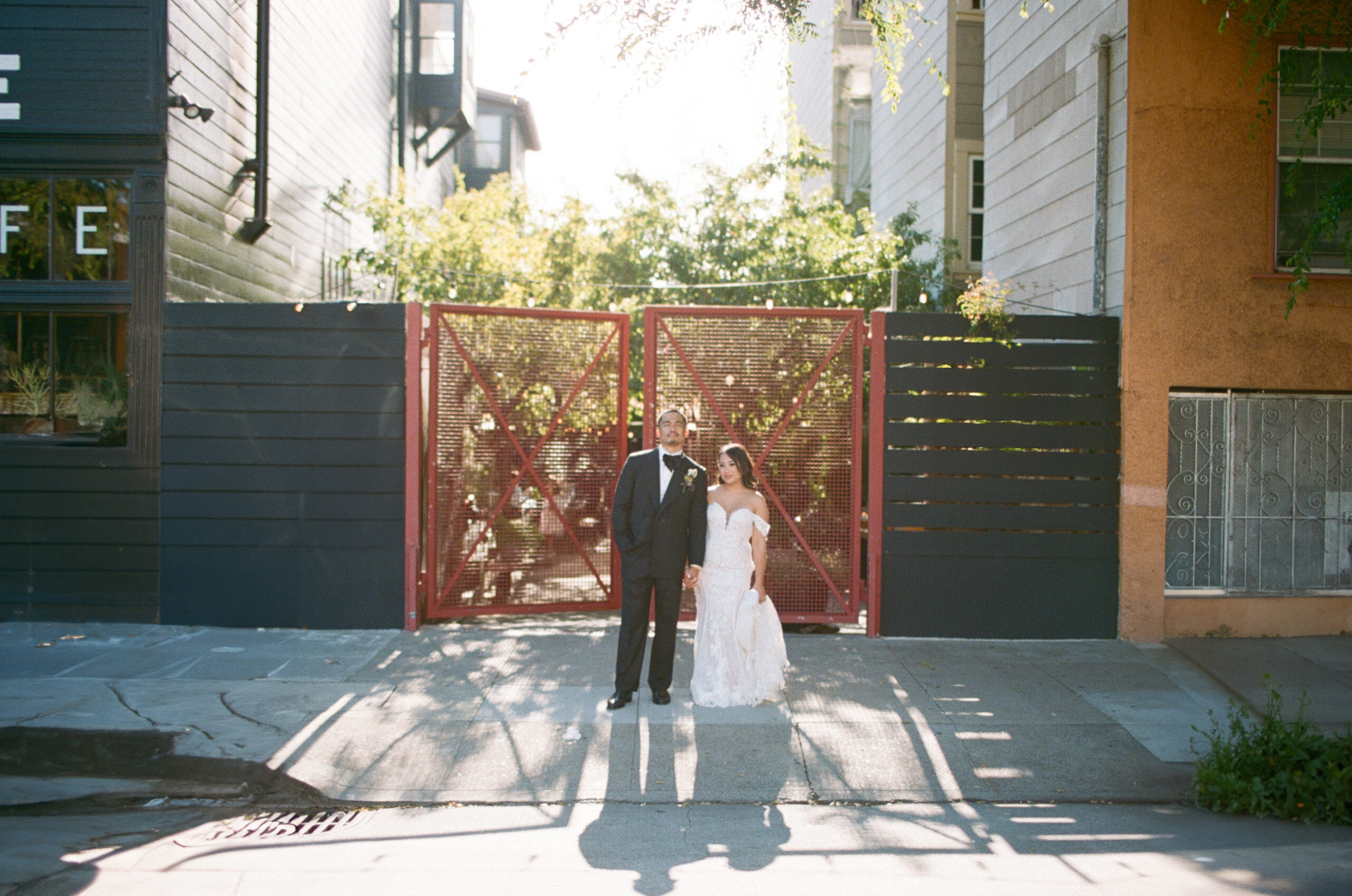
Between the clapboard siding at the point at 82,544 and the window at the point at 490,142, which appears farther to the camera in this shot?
the window at the point at 490,142

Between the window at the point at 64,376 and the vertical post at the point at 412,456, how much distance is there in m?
2.48

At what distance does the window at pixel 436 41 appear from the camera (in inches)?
680

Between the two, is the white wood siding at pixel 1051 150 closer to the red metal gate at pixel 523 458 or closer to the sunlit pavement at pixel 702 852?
the red metal gate at pixel 523 458

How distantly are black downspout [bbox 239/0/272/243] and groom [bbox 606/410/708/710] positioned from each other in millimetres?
5842

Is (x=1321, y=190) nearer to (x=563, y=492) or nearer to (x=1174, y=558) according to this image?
(x=1174, y=558)

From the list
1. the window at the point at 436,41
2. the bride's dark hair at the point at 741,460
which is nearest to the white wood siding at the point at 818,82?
the window at the point at 436,41

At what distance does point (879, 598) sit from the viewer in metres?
8.42

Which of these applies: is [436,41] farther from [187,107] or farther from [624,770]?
[624,770]

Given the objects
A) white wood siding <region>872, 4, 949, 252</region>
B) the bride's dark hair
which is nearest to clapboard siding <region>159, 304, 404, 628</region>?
the bride's dark hair

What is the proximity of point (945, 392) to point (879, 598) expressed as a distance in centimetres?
185

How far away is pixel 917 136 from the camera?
15.0 metres

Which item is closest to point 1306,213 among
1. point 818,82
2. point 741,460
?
point 741,460

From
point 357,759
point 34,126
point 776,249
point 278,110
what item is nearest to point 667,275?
point 776,249

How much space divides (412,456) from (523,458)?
0.94 m
